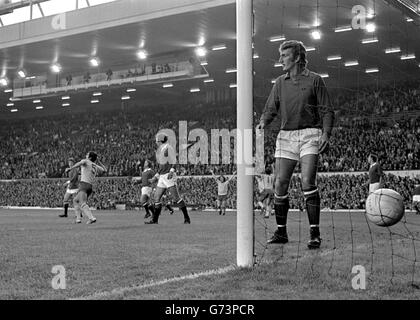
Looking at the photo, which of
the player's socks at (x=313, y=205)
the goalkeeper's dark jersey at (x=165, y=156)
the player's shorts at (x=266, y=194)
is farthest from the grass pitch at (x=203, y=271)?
the player's shorts at (x=266, y=194)

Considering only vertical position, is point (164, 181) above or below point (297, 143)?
below

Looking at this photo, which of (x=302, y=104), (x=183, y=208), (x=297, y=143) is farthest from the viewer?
(x=183, y=208)

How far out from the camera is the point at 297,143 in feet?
20.0

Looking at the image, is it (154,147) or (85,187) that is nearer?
(85,187)

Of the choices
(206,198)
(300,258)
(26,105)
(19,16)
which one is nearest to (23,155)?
(26,105)

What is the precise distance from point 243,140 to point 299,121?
3.56 feet

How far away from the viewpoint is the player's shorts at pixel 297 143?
6.00 metres

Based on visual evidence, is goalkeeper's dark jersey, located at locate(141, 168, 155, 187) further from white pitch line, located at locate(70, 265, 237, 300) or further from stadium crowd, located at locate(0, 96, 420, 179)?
white pitch line, located at locate(70, 265, 237, 300)

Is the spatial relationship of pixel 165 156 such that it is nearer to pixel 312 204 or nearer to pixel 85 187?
pixel 85 187

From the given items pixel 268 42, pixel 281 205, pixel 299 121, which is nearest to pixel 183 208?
pixel 281 205

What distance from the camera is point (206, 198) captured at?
30.2 metres

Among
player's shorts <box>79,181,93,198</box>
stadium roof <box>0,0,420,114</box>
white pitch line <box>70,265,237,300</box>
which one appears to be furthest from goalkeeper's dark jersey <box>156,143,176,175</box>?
white pitch line <box>70,265,237,300</box>

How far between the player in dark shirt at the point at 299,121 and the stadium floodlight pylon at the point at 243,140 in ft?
2.12
